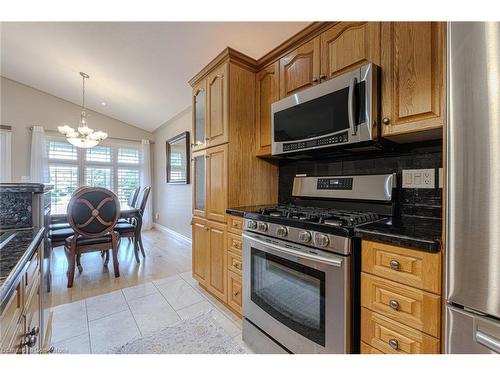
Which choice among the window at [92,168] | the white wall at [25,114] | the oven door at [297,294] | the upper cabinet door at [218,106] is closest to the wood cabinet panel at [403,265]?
the oven door at [297,294]

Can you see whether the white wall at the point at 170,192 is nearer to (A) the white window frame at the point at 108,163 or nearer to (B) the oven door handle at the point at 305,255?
(A) the white window frame at the point at 108,163

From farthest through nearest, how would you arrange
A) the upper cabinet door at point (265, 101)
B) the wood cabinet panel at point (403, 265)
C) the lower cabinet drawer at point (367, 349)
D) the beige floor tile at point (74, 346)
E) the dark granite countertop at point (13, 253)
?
the upper cabinet door at point (265, 101) → the beige floor tile at point (74, 346) → the lower cabinet drawer at point (367, 349) → the wood cabinet panel at point (403, 265) → the dark granite countertop at point (13, 253)

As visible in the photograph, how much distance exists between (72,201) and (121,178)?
309 cm

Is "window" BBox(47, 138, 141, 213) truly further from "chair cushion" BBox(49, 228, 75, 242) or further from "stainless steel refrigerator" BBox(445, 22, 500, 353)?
"stainless steel refrigerator" BBox(445, 22, 500, 353)

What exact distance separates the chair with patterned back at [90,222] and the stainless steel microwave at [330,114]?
2119 mm

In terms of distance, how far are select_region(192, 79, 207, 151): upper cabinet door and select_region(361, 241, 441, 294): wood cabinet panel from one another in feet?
5.50

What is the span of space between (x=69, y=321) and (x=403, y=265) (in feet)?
7.75

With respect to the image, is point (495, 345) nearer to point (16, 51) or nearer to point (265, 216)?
point (265, 216)

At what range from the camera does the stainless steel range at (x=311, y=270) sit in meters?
1.05

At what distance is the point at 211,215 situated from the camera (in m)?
2.03

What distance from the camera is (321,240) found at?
111 cm

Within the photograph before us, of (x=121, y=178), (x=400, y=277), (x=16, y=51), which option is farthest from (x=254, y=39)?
(x=121, y=178)

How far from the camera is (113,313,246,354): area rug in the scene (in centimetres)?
146

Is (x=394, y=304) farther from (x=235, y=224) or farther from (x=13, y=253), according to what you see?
(x=13, y=253)
